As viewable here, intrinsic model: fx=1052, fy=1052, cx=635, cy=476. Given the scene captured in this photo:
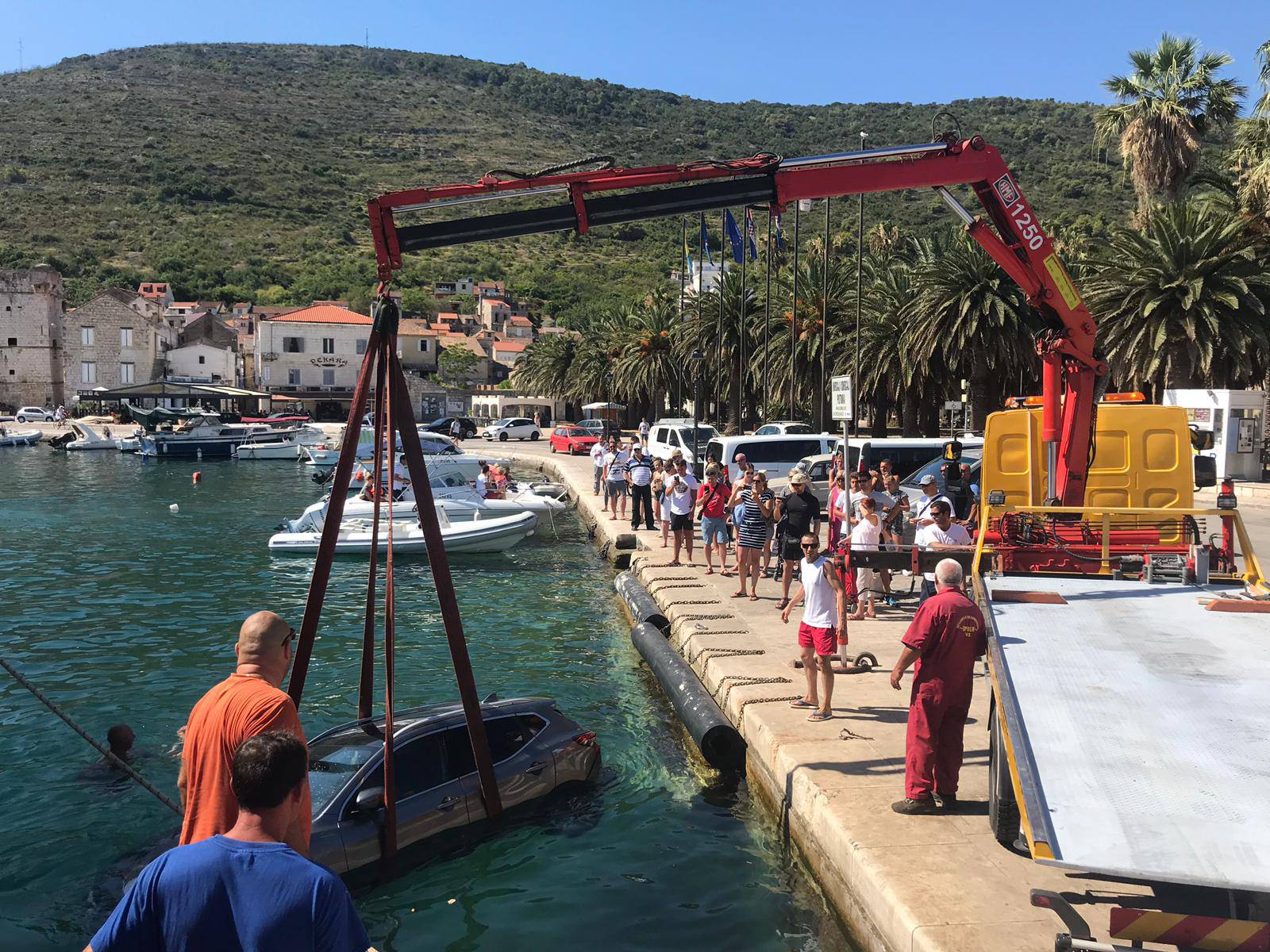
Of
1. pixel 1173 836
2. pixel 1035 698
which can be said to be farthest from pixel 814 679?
pixel 1173 836

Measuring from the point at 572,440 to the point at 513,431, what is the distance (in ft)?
47.6

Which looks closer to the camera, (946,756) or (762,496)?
(946,756)

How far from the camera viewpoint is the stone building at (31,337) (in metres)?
87.7

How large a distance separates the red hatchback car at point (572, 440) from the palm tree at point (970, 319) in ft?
72.2

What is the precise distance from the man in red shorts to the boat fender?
488 centimetres

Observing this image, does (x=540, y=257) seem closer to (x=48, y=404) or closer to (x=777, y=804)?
(x=48, y=404)

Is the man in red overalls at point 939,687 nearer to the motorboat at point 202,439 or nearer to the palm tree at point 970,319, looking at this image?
the palm tree at point 970,319

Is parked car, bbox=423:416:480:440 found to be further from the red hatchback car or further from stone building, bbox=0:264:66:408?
stone building, bbox=0:264:66:408

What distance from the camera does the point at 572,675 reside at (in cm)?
1346

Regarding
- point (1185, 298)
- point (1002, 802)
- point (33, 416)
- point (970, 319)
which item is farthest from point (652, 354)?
point (1002, 802)

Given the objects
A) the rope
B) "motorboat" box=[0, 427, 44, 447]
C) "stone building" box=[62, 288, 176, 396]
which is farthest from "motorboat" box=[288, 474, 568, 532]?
"stone building" box=[62, 288, 176, 396]

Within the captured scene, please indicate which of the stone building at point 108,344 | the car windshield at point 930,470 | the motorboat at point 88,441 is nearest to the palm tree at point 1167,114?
the car windshield at point 930,470

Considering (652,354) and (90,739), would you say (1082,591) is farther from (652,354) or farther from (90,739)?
(652,354)

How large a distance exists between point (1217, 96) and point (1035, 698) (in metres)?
45.0
